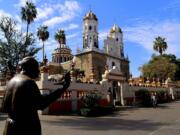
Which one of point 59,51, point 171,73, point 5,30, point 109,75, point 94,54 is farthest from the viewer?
point 59,51

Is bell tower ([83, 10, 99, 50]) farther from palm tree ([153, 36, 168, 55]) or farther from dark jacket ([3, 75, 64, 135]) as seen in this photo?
dark jacket ([3, 75, 64, 135])

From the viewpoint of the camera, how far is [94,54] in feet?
243

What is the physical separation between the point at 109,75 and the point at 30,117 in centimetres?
3043

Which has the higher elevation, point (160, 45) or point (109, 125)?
point (160, 45)

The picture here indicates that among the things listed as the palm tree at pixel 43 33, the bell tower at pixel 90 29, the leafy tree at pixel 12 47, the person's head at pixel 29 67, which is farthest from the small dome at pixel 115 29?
the person's head at pixel 29 67

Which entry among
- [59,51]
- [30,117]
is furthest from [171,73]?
[30,117]

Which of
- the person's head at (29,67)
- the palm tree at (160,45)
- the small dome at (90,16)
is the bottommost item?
the person's head at (29,67)

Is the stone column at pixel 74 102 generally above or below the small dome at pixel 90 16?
below

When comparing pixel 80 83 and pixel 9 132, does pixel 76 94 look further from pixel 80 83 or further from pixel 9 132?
pixel 9 132

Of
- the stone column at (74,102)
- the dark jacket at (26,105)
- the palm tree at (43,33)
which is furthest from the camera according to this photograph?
the palm tree at (43,33)

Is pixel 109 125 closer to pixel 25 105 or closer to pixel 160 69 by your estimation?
pixel 25 105

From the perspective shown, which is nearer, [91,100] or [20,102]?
[20,102]

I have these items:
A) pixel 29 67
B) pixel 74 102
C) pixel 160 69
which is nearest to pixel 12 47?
pixel 74 102

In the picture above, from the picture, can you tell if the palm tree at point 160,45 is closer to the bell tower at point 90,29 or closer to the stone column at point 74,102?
the bell tower at point 90,29
